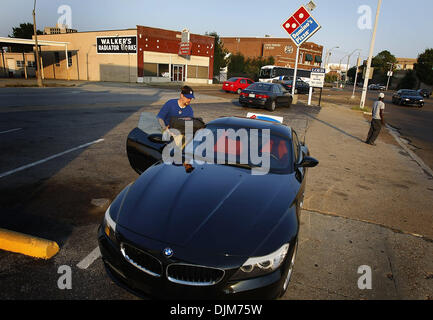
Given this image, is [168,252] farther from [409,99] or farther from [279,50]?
[279,50]

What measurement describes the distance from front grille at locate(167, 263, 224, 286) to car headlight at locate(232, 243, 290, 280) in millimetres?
149

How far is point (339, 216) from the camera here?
15.5ft

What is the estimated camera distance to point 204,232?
8.21ft

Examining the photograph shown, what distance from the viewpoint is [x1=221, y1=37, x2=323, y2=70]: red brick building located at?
7150 centimetres

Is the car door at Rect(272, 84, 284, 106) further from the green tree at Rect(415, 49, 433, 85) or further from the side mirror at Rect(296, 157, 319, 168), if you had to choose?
the green tree at Rect(415, 49, 433, 85)

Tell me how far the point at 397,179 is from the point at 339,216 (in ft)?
10.2

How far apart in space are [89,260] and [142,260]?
3.68 ft

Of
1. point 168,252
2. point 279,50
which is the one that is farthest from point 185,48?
point 168,252

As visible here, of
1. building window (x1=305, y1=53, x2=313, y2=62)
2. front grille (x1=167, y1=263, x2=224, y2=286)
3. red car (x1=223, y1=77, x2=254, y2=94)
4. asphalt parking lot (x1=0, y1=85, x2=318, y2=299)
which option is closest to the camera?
front grille (x1=167, y1=263, x2=224, y2=286)

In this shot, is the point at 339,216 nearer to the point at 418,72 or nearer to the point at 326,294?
the point at 326,294

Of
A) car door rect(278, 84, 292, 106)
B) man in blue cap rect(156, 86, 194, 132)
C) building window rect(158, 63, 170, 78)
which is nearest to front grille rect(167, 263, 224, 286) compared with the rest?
man in blue cap rect(156, 86, 194, 132)

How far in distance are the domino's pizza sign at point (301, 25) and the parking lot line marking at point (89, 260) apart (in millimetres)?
20122

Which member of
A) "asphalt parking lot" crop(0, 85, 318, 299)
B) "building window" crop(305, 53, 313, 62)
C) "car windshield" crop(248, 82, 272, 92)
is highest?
"building window" crop(305, 53, 313, 62)
